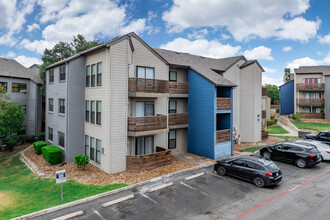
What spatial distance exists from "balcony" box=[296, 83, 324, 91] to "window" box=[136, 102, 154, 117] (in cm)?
3808

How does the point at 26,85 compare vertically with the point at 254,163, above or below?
above

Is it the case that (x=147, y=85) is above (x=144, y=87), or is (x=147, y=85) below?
above

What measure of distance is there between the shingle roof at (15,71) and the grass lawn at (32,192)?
55.8 ft

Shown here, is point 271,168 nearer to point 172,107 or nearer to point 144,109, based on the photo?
point 144,109

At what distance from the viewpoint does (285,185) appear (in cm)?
1316

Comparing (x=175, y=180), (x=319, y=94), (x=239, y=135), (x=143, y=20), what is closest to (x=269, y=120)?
(x=319, y=94)

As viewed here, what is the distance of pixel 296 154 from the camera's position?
16.9 meters

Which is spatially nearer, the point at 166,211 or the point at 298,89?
the point at 166,211

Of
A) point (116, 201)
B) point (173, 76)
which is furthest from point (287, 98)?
point (116, 201)

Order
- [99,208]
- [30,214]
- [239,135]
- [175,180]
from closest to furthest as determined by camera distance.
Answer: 1. [30,214]
2. [99,208]
3. [175,180]
4. [239,135]

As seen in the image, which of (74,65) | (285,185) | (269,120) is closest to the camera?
(285,185)

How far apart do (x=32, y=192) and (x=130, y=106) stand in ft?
28.5

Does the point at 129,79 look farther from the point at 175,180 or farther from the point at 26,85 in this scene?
the point at 26,85

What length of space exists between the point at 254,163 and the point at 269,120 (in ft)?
103
